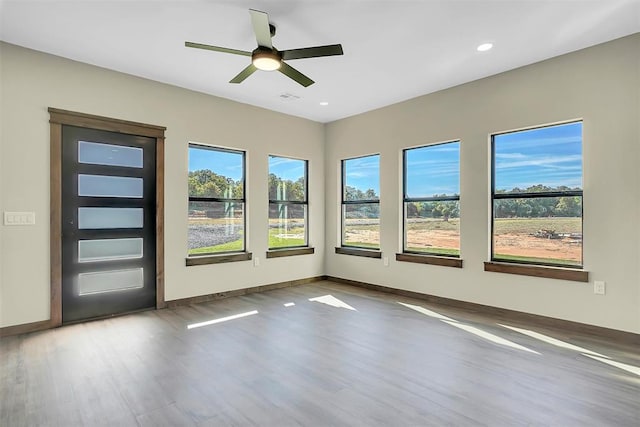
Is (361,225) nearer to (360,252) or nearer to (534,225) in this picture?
(360,252)

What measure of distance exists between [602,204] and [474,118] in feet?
5.65

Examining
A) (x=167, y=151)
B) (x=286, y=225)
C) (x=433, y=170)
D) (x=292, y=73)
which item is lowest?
(x=286, y=225)

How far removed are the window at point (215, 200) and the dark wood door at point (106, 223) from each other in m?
0.57

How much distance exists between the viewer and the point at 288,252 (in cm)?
586

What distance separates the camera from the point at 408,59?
3.78 m

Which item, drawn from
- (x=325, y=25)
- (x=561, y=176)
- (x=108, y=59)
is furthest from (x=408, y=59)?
(x=108, y=59)

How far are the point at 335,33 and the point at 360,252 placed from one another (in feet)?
11.7

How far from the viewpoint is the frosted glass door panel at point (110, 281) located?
3967 millimetres

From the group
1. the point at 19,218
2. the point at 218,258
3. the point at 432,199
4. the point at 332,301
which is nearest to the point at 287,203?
the point at 218,258

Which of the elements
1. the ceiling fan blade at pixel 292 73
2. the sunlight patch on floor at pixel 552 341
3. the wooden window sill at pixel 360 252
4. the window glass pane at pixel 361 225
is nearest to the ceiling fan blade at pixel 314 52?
the ceiling fan blade at pixel 292 73

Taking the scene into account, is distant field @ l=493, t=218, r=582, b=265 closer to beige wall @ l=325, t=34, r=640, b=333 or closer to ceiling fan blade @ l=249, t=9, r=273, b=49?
beige wall @ l=325, t=34, r=640, b=333

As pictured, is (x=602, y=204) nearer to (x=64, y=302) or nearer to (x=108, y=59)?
(x=108, y=59)

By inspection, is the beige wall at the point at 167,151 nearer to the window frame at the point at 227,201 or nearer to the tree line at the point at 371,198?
the window frame at the point at 227,201

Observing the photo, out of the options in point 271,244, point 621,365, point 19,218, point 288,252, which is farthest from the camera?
point 288,252
